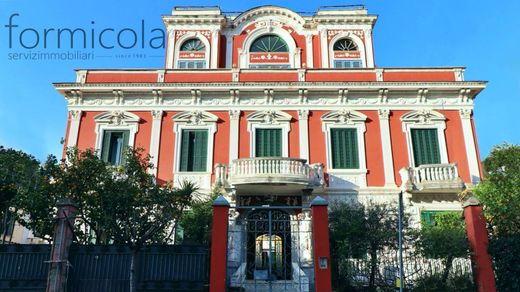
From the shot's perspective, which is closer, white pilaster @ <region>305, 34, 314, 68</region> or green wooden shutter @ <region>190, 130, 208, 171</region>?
green wooden shutter @ <region>190, 130, 208, 171</region>

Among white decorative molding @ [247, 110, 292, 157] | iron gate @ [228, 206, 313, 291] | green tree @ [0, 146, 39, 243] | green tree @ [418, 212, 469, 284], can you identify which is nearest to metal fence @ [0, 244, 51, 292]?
green tree @ [0, 146, 39, 243]

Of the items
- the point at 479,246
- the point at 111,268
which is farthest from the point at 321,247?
the point at 111,268

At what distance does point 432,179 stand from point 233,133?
8.17 m

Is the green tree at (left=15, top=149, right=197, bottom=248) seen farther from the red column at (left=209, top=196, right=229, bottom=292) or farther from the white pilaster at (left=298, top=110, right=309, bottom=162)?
the white pilaster at (left=298, top=110, right=309, bottom=162)

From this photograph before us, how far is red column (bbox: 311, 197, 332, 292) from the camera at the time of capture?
909 cm

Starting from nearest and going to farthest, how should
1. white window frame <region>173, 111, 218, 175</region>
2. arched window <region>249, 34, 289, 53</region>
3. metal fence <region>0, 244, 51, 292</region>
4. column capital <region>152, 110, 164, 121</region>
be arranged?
1. metal fence <region>0, 244, 51, 292</region>
2. white window frame <region>173, 111, 218, 175</region>
3. column capital <region>152, 110, 164, 121</region>
4. arched window <region>249, 34, 289, 53</region>

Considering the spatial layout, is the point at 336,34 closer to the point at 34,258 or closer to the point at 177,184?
the point at 177,184

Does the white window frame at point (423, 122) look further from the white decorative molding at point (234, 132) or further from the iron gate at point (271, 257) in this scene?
the white decorative molding at point (234, 132)

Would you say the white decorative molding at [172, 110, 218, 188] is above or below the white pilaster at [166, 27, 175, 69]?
below

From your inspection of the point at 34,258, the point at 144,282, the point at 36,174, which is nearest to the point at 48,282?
the point at 34,258

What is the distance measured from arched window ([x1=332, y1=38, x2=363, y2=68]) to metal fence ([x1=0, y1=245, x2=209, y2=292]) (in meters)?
13.9

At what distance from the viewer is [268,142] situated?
58.9 ft

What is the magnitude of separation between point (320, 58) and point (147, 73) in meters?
8.43

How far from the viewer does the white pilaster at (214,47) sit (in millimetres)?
20806
